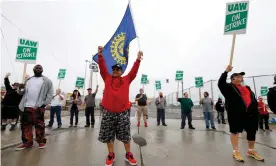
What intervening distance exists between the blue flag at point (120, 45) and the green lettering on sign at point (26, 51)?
3852 millimetres

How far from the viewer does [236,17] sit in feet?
14.8

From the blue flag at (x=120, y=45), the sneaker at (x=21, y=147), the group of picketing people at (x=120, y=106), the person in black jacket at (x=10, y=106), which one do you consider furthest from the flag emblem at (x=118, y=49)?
the person in black jacket at (x=10, y=106)

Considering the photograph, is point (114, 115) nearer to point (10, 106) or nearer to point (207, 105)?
point (10, 106)

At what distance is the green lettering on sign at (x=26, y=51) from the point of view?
21.7 feet

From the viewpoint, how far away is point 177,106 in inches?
832

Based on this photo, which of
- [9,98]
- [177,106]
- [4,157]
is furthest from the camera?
[177,106]

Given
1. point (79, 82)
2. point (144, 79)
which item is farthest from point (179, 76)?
point (79, 82)

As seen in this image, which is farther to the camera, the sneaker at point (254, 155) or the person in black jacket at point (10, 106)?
the person in black jacket at point (10, 106)

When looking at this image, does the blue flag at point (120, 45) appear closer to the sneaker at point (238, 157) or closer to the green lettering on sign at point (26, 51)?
the sneaker at point (238, 157)

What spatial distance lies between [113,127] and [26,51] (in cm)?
516

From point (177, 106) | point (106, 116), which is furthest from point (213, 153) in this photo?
point (177, 106)

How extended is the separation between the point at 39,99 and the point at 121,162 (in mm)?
2271

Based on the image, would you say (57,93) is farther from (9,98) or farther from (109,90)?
(109,90)

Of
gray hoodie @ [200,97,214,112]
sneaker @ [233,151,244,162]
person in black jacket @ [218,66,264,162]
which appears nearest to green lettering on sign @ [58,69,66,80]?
gray hoodie @ [200,97,214,112]
